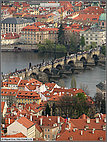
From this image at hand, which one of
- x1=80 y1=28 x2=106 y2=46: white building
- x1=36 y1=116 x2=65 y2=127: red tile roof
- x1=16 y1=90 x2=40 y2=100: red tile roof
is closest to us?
x1=36 y1=116 x2=65 y2=127: red tile roof

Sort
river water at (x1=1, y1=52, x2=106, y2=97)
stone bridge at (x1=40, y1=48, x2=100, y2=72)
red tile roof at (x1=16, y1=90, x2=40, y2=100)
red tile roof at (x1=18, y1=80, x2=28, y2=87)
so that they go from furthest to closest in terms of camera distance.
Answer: stone bridge at (x1=40, y1=48, x2=100, y2=72)
river water at (x1=1, y1=52, x2=106, y2=97)
red tile roof at (x1=18, y1=80, x2=28, y2=87)
red tile roof at (x1=16, y1=90, x2=40, y2=100)

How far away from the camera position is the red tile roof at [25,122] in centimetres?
2606

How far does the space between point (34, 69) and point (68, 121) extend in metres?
14.4

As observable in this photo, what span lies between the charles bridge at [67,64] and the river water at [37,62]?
3.06 ft

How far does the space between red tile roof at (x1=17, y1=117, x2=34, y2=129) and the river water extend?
25.6 feet

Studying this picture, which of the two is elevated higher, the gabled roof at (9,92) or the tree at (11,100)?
the gabled roof at (9,92)

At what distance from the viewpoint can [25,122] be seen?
1039 inches

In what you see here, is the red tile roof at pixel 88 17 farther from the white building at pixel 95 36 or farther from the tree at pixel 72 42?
the tree at pixel 72 42

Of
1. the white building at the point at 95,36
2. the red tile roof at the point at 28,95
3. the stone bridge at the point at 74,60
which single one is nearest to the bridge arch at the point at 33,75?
the stone bridge at the point at 74,60

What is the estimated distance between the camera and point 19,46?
52.6 metres

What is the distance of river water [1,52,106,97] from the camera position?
3828cm

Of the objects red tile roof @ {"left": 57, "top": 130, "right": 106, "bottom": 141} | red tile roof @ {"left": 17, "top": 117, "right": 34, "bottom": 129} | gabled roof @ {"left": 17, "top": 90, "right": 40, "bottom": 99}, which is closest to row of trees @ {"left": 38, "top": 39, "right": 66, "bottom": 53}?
gabled roof @ {"left": 17, "top": 90, "right": 40, "bottom": 99}

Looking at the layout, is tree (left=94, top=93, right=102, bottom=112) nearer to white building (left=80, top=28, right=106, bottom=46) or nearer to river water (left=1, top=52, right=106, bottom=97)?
river water (left=1, top=52, right=106, bottom=97)

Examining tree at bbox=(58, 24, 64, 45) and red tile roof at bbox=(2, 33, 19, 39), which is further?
red tile roof at bbox=(2, 33, 19, 39)
